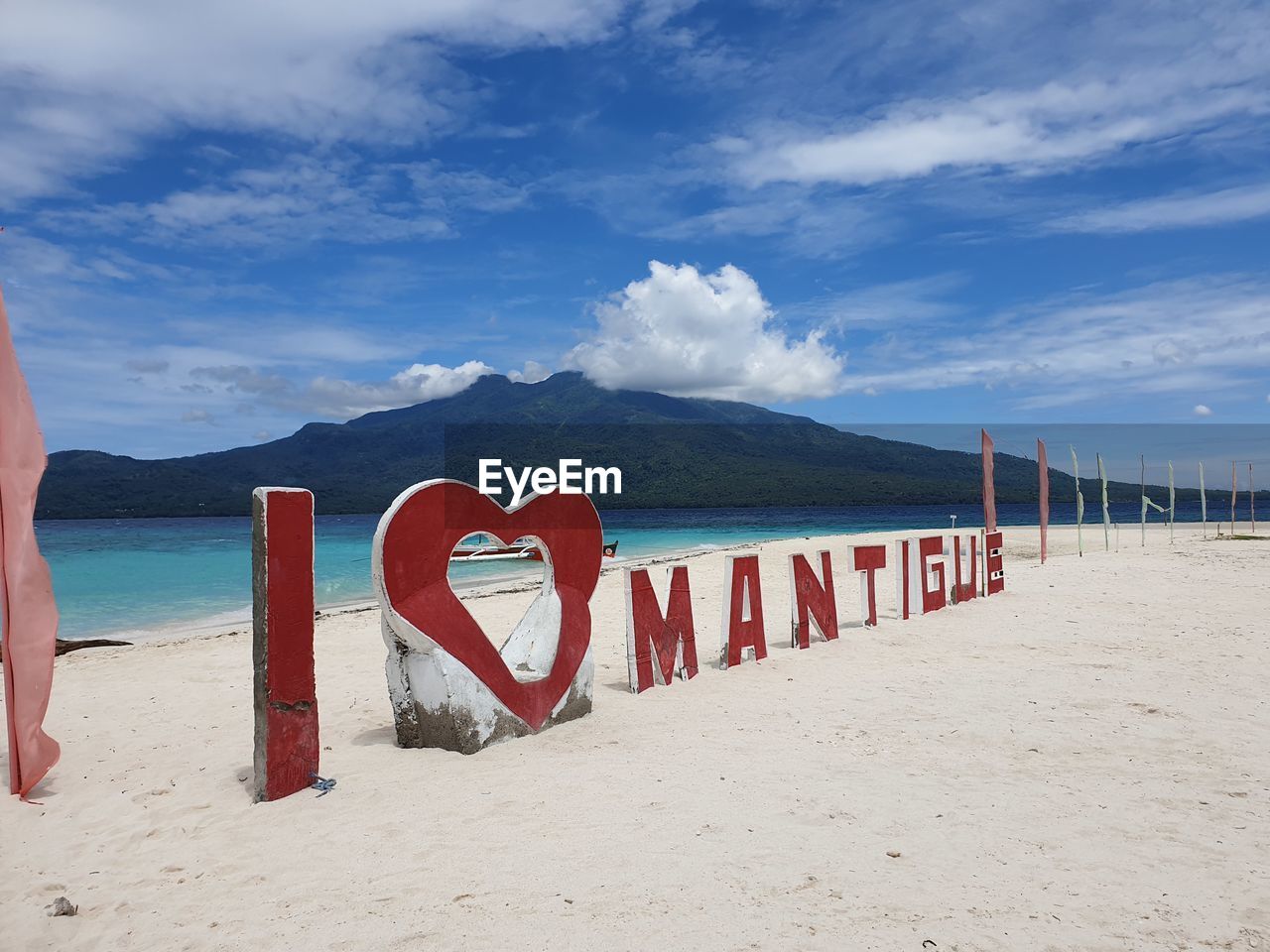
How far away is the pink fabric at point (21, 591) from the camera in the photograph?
5695 mm

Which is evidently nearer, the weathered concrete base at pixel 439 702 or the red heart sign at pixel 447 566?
the red heart sign at pixel 447 566

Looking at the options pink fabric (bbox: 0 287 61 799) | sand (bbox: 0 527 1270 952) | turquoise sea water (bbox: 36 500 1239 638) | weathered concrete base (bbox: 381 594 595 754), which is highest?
pink fabric (bbox: 0 287 61 799)

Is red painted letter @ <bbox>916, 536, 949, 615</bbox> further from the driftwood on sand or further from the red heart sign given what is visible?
the driftwood on sand

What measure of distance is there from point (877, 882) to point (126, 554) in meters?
48.7

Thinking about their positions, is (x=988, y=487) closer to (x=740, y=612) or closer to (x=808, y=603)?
(x=808, y=603)

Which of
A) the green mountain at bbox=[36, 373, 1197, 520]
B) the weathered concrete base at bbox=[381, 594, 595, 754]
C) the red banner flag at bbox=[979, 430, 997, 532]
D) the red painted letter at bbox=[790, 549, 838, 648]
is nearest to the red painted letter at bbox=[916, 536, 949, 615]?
the red painted letter at bbox=[790, 549, 838, 648]

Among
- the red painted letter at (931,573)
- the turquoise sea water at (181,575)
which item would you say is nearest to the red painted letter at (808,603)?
the red painted letter at (931,573)

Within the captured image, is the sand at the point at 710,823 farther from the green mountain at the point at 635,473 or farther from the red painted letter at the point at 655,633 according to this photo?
the green mountain at the point at 635,473

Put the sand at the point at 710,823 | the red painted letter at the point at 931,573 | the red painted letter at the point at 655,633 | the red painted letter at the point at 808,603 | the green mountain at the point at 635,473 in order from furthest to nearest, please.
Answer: the green mountain at the point at 635,473
the red painted letter at the point at 931,573
the red painted letter at the point at 808,603
the red painted letter at the point at 655,633
the sand at the point at 710,823

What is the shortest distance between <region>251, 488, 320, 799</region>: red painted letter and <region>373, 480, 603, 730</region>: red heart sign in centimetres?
58

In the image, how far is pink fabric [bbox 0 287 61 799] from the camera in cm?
570

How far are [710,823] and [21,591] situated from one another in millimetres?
5211

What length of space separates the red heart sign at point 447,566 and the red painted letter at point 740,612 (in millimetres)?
2336

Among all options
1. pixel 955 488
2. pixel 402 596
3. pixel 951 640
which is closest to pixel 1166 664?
pixel 951 640
